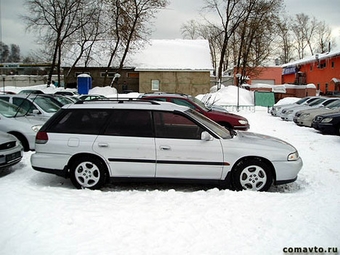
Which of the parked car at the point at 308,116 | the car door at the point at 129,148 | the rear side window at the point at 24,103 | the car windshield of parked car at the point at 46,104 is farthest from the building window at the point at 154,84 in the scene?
the car door at the point at 129,148

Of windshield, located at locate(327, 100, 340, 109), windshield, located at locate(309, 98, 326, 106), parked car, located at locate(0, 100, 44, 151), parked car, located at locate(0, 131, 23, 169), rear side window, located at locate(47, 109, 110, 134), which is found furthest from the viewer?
windshield, located at locate(309, 98, 326, 106)

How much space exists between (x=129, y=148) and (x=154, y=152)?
42cm

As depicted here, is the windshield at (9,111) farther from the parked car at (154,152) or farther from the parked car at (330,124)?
the parked car at (330,124)

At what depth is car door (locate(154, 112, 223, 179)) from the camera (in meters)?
5.29

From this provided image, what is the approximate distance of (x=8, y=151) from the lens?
616 centimetres

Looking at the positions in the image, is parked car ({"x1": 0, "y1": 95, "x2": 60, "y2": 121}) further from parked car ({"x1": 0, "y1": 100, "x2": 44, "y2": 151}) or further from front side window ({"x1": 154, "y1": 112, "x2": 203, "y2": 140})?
front side window ({"x1": 154, "y1": 112, "x2": 203, "y2": 140})

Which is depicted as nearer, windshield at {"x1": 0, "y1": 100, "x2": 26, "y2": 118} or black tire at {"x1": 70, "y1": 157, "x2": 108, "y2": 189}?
black tire at {"x1": 70, "y1": 157, "x2": 108, "y2": 189}

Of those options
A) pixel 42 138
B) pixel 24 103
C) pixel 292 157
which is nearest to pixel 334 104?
pixel 292 157

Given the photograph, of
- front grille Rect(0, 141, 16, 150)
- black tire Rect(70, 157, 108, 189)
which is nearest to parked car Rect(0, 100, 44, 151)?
front grille Rect(0, 141, 16, 150)

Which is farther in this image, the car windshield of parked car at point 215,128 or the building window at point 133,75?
the building window at point 133,75

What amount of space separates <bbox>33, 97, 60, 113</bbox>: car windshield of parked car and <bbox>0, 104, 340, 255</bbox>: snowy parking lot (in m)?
5.78

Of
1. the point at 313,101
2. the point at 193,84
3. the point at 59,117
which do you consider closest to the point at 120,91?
the point at 193,84

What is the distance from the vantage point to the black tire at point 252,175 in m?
5.33

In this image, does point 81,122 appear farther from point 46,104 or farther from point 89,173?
point 46,104
